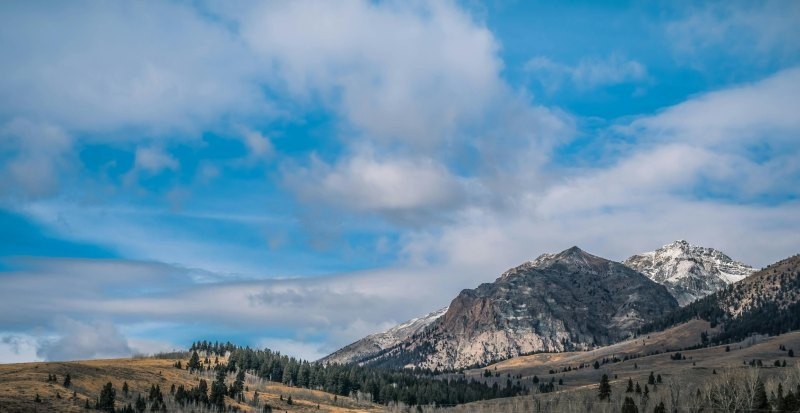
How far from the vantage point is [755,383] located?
197 metres

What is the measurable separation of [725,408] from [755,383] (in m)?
14.7

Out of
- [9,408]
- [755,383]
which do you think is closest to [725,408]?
[755,383]

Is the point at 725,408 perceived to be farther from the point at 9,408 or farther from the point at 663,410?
the point at 9,408

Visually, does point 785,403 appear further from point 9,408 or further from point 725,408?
point 9,408

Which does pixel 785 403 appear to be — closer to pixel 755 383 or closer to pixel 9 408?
pixel 755 383

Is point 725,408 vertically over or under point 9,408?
under

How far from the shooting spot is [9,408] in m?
199

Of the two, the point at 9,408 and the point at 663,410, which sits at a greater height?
the point at 9,408

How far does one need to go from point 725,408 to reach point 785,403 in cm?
2160

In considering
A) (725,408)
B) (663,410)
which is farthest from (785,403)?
(663,410)

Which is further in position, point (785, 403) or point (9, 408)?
point (9, 408)

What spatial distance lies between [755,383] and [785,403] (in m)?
26.7

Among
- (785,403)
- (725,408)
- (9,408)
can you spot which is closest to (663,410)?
(725,408)

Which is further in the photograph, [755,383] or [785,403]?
[755,383]
